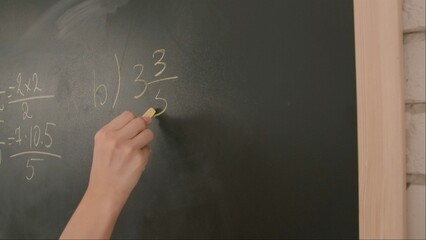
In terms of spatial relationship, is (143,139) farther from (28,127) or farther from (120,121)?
(28,127)

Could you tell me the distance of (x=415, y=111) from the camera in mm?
437

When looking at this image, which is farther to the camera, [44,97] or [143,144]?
[44,97]

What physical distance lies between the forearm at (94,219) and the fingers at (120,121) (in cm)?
12

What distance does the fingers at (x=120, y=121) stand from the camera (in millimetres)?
574

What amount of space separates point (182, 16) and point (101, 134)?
264 mm

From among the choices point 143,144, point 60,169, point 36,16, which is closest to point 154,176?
point 143,144

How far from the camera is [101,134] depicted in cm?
57

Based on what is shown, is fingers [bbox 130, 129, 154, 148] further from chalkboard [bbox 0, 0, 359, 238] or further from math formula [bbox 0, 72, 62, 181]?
math formula [bbox 0, 72, 62, 181]

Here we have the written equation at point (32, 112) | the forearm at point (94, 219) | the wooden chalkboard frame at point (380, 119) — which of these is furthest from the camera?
the written equation at point (32, 112)

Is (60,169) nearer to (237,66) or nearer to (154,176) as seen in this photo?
(154,176)

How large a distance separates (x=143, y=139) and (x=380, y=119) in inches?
15.0

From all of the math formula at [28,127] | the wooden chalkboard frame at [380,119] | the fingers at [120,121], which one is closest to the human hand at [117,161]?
the fingers at [120,121]

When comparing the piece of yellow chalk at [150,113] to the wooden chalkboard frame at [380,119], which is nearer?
the wooden chalkboard frame at [380,119]

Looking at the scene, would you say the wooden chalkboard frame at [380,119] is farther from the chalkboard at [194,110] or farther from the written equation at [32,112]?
the written equation at [32,112]
